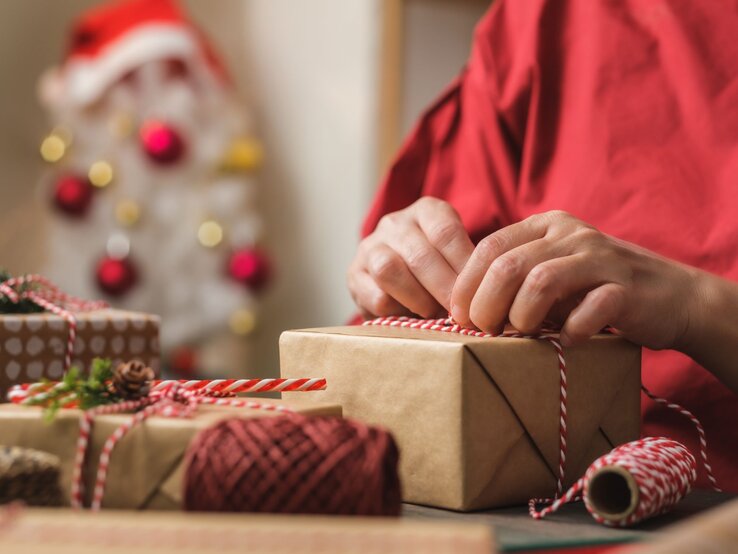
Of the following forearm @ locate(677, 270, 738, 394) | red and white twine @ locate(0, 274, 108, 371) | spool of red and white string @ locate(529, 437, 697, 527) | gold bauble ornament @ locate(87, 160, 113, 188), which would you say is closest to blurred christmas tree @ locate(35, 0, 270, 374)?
gold bauble ornament @ locate(87, 160, 113, 188)

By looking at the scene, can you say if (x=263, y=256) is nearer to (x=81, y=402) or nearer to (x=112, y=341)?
(x=112, y=341)

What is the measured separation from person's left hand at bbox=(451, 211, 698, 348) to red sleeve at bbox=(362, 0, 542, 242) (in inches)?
14.9

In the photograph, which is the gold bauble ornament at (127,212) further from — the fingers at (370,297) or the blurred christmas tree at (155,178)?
the fingers at (370,297)

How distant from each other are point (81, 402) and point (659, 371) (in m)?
0.55

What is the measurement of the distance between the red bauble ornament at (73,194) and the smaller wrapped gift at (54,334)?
1.82m

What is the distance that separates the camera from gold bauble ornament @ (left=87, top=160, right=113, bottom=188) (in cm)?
272

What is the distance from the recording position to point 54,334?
84 centimetres

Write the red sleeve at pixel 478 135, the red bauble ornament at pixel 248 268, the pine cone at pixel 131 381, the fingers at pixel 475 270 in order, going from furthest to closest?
the red bauble ornament at pixel 248 268, the red sleeve at pixel 478 135, the fingers at pixel 475 270, the pine cone at pixel 131 381

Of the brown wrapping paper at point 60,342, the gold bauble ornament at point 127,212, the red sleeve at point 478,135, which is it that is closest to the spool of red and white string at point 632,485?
the brown wrapping paper at point 60,342

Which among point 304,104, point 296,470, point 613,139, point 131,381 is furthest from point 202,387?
point 304,104

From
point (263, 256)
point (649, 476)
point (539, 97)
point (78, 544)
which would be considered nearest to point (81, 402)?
point (78, 544)

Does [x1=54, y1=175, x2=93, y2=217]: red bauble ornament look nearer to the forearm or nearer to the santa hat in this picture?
the santa hat

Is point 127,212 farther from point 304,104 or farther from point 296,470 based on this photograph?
point 296,470

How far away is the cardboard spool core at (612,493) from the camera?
0.55 metres
